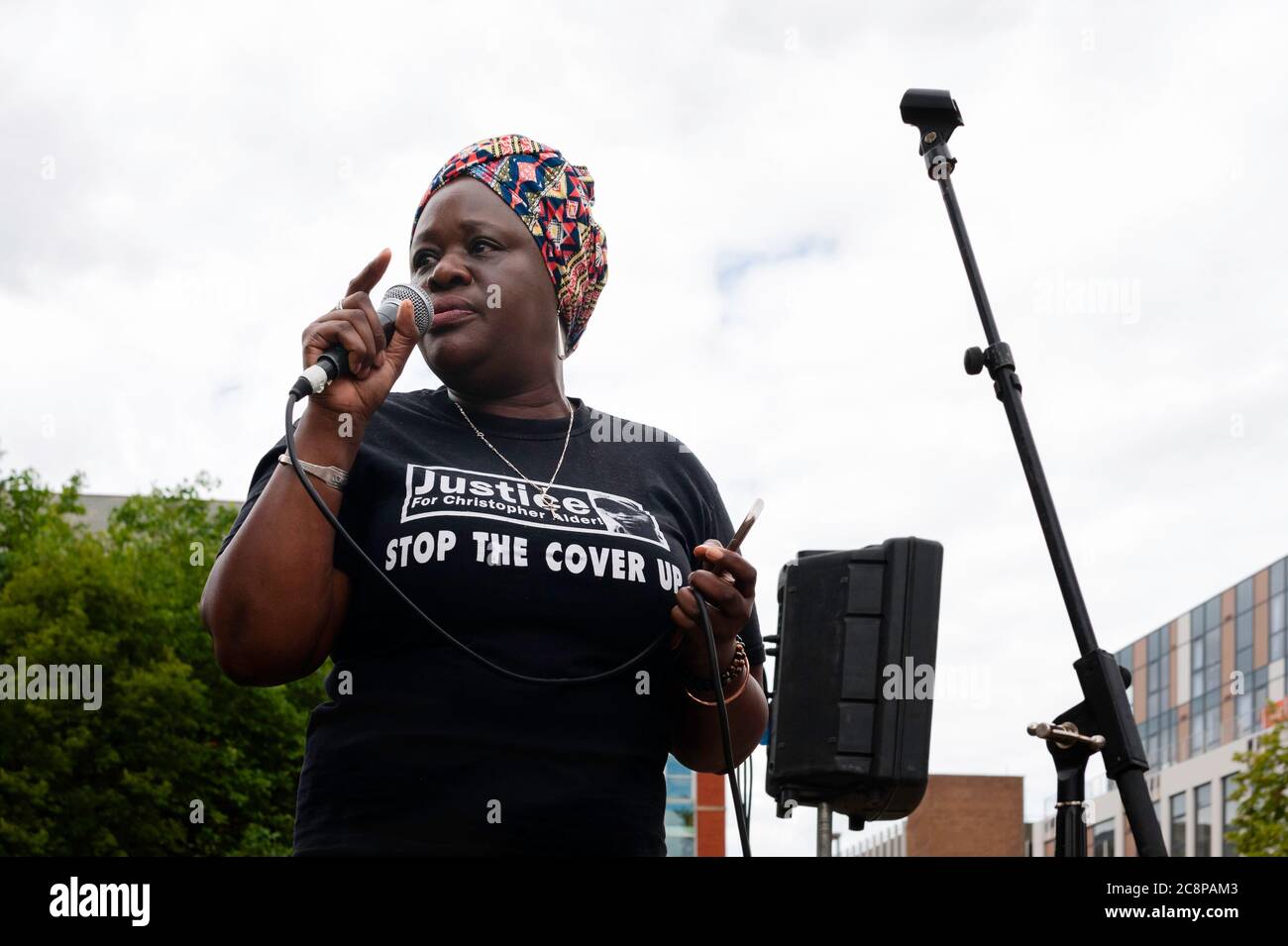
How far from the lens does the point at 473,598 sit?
2582 mm

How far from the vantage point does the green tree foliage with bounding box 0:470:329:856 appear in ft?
80.6

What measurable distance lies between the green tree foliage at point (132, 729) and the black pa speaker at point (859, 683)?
20030 mm

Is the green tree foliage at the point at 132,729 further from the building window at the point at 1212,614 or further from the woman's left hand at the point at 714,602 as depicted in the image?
the building window at the point at 1212,614

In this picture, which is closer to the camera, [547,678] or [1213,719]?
[547,678]

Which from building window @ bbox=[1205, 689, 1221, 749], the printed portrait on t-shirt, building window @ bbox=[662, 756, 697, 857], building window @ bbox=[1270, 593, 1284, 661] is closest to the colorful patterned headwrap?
the printed portrait on t-shirt

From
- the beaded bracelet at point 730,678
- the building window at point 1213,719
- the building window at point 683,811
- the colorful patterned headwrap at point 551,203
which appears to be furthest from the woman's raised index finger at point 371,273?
the building window at point 683,811

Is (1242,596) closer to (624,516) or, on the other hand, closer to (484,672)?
(624,516)

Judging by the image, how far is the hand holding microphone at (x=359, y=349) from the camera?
249cm

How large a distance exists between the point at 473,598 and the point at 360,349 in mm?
469

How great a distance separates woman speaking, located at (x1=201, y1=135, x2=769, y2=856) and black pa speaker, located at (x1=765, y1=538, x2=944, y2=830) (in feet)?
3.49

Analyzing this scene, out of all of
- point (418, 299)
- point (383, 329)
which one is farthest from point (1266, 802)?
point (383, 329)

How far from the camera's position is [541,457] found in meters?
3.01

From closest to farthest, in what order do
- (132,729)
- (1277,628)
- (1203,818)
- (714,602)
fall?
(714,602) → (132,729) → (1203,818) → (1277,628)
